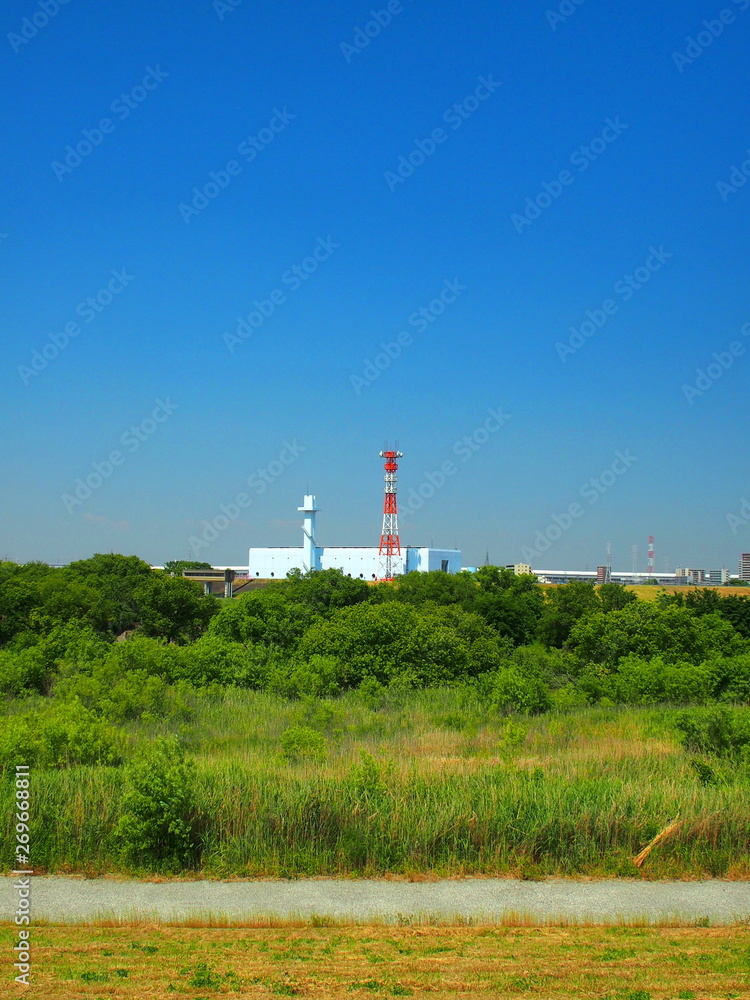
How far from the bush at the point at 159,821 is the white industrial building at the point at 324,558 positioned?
248 ft

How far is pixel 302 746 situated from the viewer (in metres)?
15.7

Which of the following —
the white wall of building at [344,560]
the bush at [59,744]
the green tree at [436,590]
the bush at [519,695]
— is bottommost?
the bush at [519,695]

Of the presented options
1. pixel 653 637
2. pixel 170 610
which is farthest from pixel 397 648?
pixel 170 610

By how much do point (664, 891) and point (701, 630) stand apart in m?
21.8

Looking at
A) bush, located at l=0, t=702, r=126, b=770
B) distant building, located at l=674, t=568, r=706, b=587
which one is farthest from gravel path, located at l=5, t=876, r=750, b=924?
distant building, located at l=674, t=568, r=706, b=587

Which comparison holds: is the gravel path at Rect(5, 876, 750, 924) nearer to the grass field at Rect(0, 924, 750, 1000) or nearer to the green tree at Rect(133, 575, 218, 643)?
the grass field at Rect(0, 924, 750, 1000)

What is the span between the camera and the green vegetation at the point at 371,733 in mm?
11211

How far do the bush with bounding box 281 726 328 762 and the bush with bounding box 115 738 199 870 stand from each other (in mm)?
3873

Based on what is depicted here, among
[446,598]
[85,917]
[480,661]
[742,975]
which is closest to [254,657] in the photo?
[480,661]

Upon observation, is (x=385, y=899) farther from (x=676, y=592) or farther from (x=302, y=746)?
(x=676, y=592)

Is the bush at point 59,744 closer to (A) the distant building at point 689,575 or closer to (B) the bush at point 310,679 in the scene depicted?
A: (B) the bush at point 310,679

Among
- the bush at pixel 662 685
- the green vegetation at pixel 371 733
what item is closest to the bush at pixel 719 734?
the green vegetation at pixel 371 733

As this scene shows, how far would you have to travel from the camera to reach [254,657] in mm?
26828

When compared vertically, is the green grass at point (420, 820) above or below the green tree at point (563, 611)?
below
